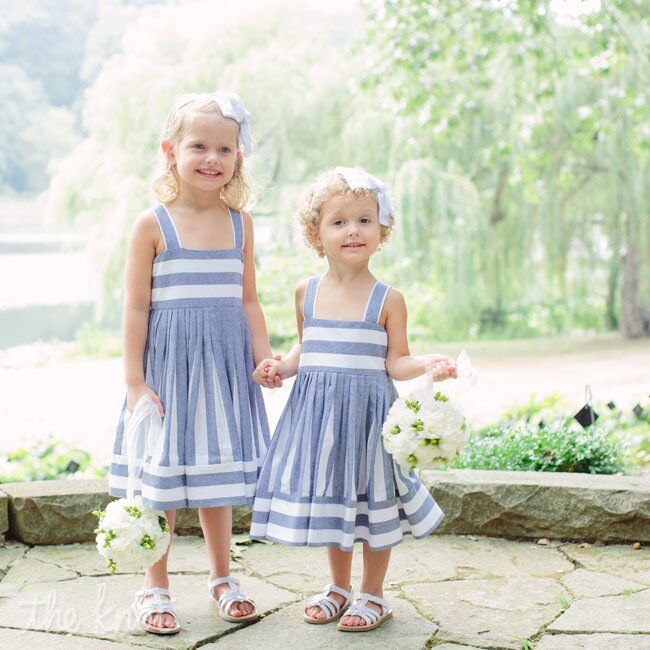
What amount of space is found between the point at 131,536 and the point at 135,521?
0.04 metres

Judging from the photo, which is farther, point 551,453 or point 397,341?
point 551,453

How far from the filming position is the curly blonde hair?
252 cm

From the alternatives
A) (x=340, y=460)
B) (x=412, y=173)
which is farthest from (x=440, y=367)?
(x=412, y=173)

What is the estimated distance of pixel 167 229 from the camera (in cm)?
258

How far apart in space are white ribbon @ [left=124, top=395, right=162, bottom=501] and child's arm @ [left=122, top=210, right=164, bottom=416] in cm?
4

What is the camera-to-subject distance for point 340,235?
250cm

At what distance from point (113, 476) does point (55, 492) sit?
71cm

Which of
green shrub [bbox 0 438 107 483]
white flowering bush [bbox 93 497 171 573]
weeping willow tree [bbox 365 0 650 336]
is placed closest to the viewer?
white flowering bush [bbox 93 497 171 573]

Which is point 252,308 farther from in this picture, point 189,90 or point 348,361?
point 189,90

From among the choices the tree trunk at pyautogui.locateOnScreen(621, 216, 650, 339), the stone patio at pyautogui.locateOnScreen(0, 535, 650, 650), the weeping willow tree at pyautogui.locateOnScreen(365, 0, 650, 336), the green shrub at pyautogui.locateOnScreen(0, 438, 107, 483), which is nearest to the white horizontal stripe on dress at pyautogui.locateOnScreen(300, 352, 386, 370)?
the stone patio at pyautogui.locateOnScreen(0, 535, 650, 650)

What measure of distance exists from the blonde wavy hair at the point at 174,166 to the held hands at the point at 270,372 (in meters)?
0.48

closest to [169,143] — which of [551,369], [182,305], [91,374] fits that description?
[182,305]

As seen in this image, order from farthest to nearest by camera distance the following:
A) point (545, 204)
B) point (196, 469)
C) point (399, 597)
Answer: point (545, 204) < point (399, 597) < point (196, 469)

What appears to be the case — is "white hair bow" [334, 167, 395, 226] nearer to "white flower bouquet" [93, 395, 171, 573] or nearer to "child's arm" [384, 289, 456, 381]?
"child's arm" [384, 289, 456, 381]
